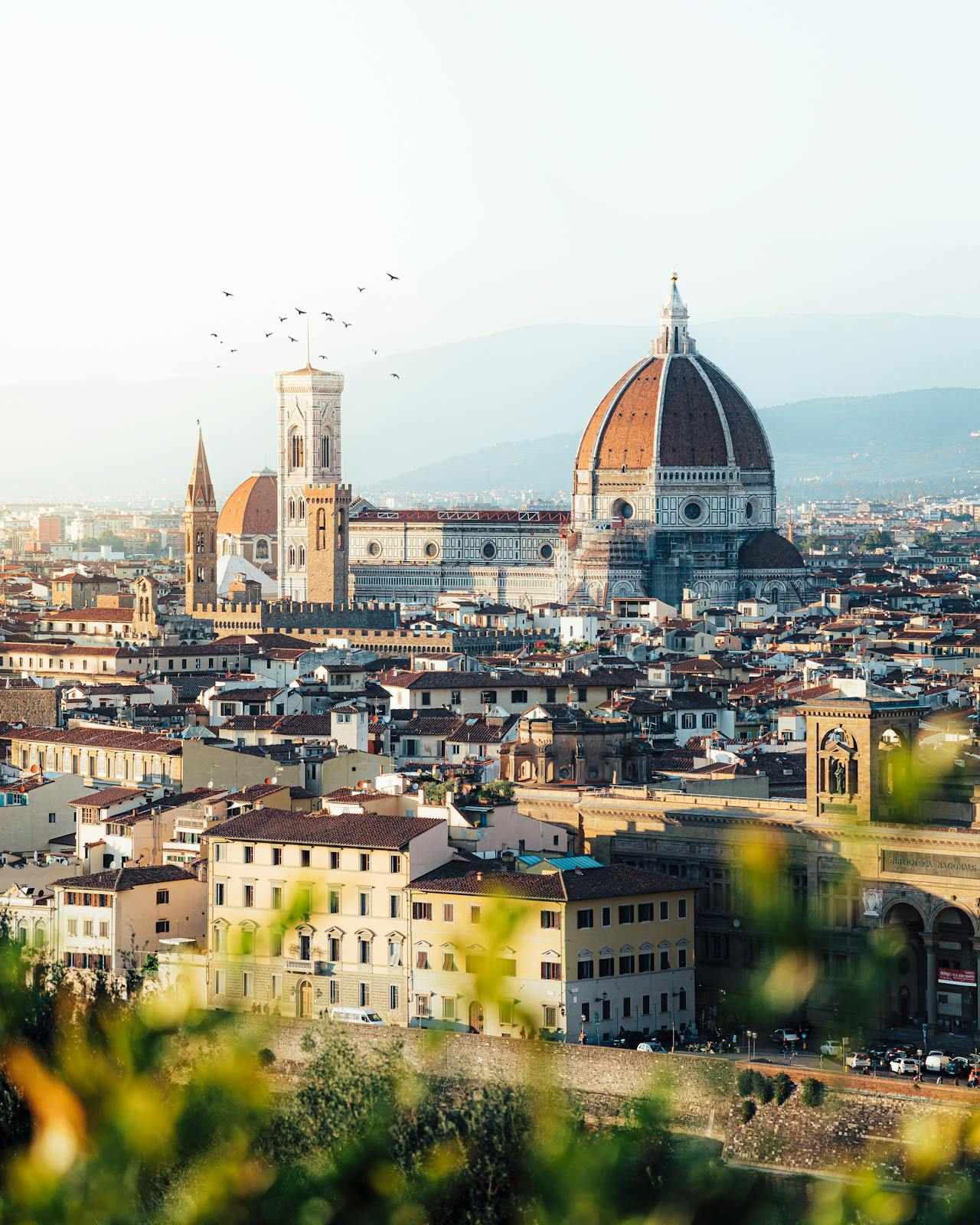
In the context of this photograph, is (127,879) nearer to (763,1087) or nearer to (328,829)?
(328,829)

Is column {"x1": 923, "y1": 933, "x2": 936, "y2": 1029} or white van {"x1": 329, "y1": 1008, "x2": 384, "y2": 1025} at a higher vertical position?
column {"x1": 923, "y1": 933, "x2": 936, "y2": 1029}

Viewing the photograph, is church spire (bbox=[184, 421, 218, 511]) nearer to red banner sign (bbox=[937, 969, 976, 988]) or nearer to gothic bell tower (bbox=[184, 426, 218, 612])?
gothic bell tower (bbox=[184, 426, 218, 612])

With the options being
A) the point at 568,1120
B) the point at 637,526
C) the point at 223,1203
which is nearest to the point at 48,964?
the point at 568,1120

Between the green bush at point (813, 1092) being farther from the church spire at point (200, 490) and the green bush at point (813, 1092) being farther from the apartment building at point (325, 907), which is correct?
the church spire at point (200, 490)

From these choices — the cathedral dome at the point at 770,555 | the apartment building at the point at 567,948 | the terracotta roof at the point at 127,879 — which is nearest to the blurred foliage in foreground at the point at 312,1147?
the apartment building at the point at 567,948

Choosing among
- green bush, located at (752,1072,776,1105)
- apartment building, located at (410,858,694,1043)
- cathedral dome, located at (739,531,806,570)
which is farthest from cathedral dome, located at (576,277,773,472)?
green bush, located at (752,1072,776,1105)

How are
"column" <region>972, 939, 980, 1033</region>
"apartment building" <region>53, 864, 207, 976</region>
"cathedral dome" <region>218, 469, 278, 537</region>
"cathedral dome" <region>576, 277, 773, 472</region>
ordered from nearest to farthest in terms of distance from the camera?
"column" <region>972, 939, 980, 1033</region> → "apartment building" <region>53, 864, 207, 976</region> → "cathedral dome" <region>576, 277, 773, 472</region> → "cathedral dome" <region>218, 469, 278, 537</region>

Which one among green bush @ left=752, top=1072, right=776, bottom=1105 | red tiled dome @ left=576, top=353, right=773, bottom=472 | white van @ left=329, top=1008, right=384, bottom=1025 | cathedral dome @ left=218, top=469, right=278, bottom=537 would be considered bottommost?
green bush @ left=752, top=1072, right=776, bottom=1105
